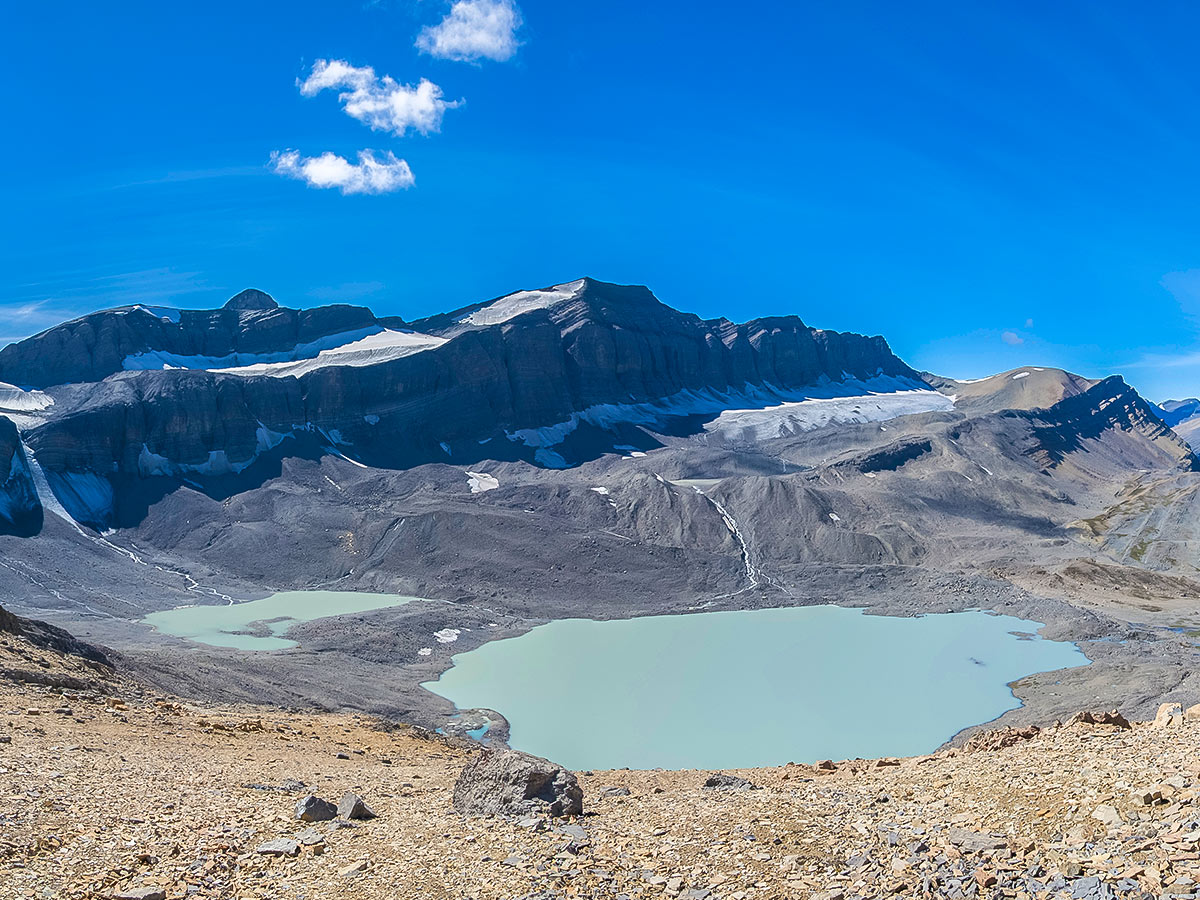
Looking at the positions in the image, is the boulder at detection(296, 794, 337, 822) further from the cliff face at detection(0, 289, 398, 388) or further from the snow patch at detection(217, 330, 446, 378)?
the cliff face at detection(0, 289, 398, 388)

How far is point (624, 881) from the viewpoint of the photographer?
21.2 feet

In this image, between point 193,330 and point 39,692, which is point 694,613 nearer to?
point 39,692

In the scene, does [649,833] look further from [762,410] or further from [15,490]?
[762,410]

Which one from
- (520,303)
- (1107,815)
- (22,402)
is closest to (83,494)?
(22,402)

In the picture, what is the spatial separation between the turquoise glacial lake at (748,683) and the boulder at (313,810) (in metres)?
16.7

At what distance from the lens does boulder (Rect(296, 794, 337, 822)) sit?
7.72m

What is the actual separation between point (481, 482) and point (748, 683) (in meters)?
46.1

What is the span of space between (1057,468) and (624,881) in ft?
316

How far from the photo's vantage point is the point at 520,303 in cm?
12381

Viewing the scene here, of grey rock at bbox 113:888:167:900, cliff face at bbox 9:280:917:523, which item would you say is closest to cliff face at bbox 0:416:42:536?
cliff face at bbox 9:280:917:523

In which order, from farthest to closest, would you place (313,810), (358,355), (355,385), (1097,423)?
(1097,423), (358,355), (355,385), (313,810)

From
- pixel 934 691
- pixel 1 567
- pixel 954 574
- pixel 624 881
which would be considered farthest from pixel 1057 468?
pixel 624 881

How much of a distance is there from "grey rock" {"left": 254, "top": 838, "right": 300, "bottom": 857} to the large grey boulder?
165 cm

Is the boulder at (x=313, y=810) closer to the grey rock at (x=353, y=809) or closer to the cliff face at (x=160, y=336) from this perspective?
the grey rock at (x=353, y=809)
